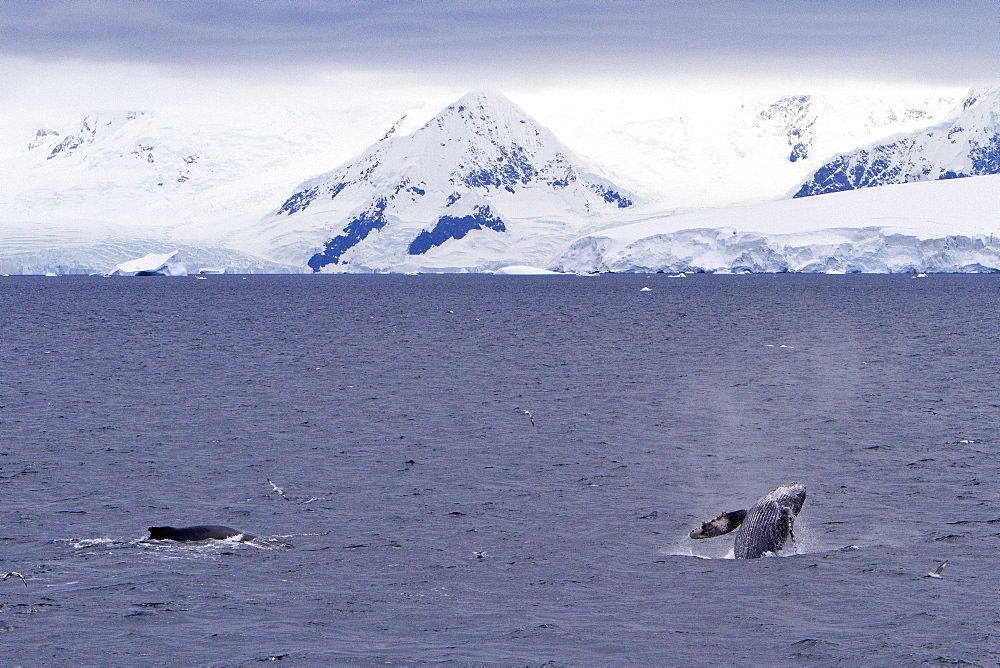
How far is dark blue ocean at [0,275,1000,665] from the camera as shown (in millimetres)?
19219

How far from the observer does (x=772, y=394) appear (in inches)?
2030

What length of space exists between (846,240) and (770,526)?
15410 centimetres

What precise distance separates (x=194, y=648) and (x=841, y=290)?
506ft

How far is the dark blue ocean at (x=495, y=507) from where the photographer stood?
19.2 metres

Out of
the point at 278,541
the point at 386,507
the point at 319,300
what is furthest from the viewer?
the point at 319,300

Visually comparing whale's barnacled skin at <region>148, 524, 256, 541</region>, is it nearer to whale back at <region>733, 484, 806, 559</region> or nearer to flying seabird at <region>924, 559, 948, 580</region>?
whale back at <region>733, 484, 806, 559</region>

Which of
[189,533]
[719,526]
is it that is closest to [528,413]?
[719,526]

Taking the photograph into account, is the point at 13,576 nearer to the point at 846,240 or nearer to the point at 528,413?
the point at 528,413

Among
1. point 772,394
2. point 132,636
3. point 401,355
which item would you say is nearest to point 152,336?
point 401,355

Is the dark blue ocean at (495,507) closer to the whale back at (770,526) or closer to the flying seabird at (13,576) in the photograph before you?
the flying seabird at (13,576)

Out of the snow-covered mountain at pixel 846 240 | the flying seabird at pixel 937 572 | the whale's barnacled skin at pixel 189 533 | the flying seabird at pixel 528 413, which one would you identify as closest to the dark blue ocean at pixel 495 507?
the flying seabird at pixel 937 572

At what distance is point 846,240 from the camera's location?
170875mm

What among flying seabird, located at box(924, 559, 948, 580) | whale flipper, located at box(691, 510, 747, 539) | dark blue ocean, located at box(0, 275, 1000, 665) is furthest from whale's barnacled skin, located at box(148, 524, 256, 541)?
flying seabird, located at box(924, 559, 948, 580)

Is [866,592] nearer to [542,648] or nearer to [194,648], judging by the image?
[542,648]
